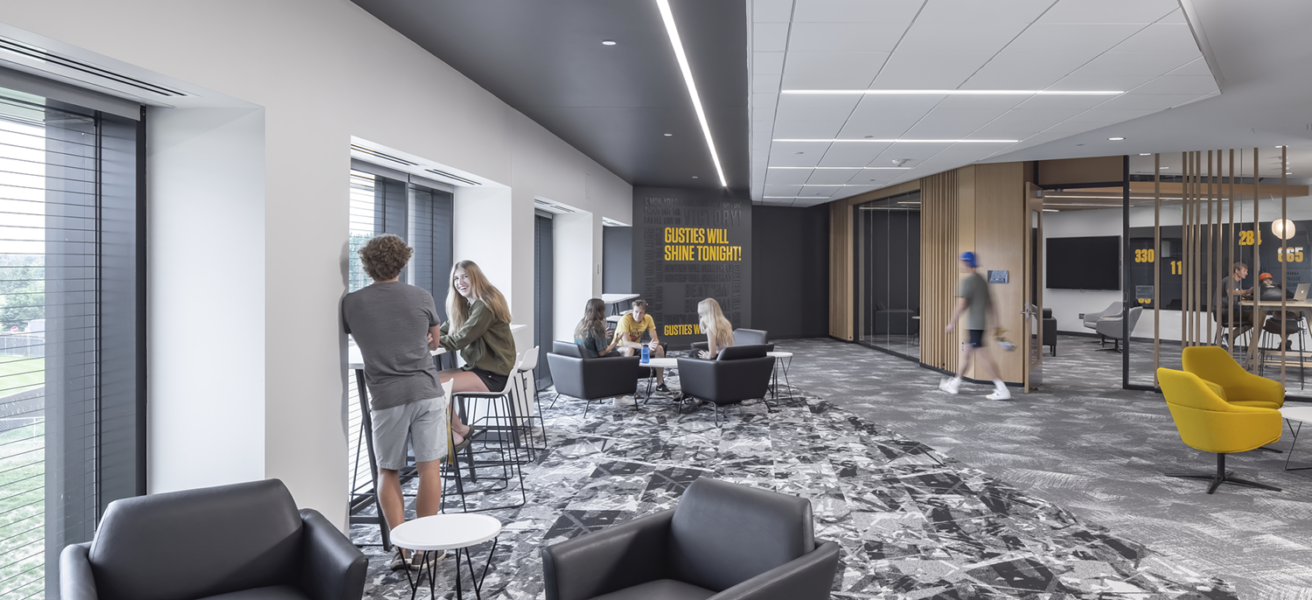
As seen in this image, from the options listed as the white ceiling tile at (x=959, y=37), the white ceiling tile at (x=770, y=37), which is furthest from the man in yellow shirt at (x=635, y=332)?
the white ceiling tile at (x=959, y=37)

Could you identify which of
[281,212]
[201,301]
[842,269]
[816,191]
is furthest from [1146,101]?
[842,269]

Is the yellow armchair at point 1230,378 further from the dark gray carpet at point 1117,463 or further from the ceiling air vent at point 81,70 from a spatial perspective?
the ceiling air vent at point 81,70

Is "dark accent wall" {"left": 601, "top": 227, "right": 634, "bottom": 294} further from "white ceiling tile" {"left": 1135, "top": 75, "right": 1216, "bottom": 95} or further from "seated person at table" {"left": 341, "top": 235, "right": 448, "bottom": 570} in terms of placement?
"seated person at table" {"left": 341, "top": 235, "right": 448, "bottom": 570}

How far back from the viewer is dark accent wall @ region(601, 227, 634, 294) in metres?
12.4

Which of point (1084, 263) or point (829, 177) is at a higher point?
point (829, 177)

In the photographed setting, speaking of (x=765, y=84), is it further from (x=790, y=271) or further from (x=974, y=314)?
(x=790, y=271)

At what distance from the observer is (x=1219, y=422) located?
4629mm

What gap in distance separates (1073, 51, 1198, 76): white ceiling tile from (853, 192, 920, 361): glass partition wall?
6.83 m

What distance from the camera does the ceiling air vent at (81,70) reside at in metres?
2.16

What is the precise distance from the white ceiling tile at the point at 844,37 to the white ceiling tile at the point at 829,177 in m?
5.54

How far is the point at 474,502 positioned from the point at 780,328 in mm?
12437

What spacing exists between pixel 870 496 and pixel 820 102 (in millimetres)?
3062

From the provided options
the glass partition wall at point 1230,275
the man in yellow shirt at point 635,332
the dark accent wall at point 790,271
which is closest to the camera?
the man in yellow shirt at point 635,332

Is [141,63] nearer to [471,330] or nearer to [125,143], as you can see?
[125,143]
